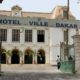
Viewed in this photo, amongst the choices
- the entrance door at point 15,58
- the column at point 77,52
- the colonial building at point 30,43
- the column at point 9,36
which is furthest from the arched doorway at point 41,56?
the column at point 77,52

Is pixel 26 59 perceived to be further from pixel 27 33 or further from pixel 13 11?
pixel 13 11

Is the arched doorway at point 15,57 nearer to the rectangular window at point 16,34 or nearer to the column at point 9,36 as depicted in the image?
the column at point 9,36

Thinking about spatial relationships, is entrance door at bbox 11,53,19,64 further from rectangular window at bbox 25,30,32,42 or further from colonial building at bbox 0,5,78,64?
rectangular window at bbox 25,30,32,42

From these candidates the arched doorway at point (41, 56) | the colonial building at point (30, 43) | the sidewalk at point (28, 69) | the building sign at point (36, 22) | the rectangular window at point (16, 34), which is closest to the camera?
the building sign at point (36, 22)

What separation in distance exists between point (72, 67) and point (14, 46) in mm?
37502

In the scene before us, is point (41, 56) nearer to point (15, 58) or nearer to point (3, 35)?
point (15, 58)

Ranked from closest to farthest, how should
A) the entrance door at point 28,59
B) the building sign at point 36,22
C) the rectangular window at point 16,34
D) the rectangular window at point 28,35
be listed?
the building sign at point 36,22, the entrance door at point 28,59, the rectangular window at point 16,34, the rectangular window at point 28,35

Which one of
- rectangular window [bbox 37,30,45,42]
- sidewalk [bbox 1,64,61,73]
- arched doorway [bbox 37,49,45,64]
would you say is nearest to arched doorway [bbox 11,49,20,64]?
arched doorway [bbox 37,49,45,64]

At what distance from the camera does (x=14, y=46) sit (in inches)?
2395

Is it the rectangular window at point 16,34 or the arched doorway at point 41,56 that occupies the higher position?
the rectangular window at point 16,34

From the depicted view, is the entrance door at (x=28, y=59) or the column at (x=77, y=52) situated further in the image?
the entrance door at (x=28, y=59)

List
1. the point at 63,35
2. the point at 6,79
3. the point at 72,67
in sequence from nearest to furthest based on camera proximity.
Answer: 1. the point at 6,79
2. the point at 72,67
3. the point at 63,35

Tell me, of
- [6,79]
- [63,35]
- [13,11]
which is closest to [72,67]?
[6,79]

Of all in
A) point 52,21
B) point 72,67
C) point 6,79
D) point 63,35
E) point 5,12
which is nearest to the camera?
point 6,79
